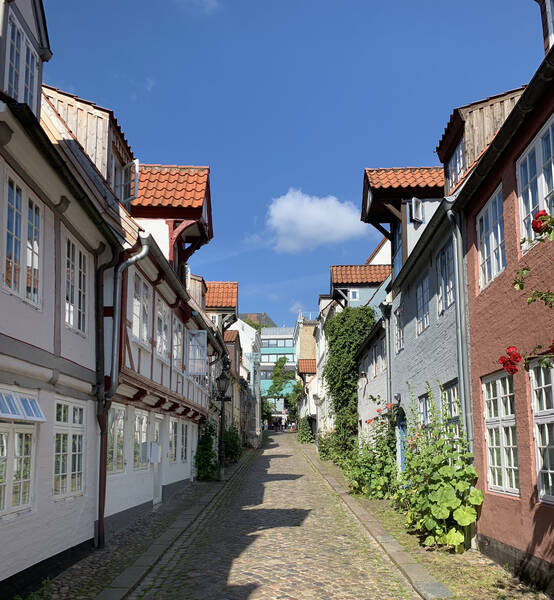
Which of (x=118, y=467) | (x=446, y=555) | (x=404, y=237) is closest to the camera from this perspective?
(x=446, y=555)

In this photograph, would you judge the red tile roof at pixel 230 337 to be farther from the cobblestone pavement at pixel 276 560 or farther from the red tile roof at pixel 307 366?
the cobblestone pavement at pixel 276 560

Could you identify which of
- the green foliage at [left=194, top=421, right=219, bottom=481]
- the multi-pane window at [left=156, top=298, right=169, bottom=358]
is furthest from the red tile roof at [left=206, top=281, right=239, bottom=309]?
the multi-pane window at [left=156, top=298, right=169, bottom=358]

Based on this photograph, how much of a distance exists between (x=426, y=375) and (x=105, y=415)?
6.30 metres

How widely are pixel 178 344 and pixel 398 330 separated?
232 inches


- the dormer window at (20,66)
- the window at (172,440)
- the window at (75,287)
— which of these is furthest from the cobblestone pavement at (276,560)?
the dormer window at (20,66)

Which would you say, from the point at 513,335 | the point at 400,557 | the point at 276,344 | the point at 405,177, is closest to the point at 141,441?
the point at 400,557

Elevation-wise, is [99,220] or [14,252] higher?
[99,220]

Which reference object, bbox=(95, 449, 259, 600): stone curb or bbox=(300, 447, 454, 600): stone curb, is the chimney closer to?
bbox=(300, 447, 454, 600): stone curb

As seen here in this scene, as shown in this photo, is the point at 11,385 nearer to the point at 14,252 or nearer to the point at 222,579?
the point at 14,252

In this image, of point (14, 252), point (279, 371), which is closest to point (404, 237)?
point (14, 252)

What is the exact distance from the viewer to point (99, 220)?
10.1 m

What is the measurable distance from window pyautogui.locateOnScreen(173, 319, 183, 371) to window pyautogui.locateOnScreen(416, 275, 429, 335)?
668 centimetres

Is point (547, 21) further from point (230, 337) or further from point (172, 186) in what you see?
point (230, 337)

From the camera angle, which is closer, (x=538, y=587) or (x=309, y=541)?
(x=538, y=587)
